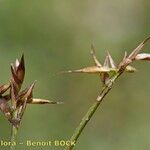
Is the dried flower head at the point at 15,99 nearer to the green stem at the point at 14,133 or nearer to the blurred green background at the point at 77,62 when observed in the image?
the green stem at the point at 14,133

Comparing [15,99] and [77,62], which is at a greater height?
[15,99]

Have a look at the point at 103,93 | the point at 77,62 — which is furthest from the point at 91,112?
the point at 77,62

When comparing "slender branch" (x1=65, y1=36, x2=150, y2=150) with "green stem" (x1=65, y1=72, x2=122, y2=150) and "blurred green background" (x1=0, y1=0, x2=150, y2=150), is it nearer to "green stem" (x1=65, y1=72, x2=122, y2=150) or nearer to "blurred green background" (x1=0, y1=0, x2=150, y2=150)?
"green stem" (x1=65, y1=72, x2=122, y2=150)

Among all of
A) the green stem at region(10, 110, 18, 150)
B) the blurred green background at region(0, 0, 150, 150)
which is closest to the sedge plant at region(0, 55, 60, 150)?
the green stem at region(10, 110, 18, 150)

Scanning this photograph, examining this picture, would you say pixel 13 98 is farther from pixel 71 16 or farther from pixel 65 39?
pixel 71 16

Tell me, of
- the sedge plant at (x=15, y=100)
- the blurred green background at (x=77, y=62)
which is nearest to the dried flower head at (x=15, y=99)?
the sedge plant at (x=15, y=100)

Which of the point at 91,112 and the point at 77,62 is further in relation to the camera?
the point at 77,62

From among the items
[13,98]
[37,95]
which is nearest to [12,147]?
[13,98]

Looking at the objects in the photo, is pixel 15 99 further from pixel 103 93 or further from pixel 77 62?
pixel 77 62
